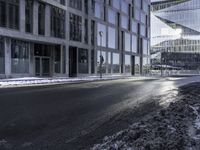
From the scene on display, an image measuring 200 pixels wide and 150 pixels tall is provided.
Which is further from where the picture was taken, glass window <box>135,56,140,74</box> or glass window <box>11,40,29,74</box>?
glass window <box>135,56,140,74</box>

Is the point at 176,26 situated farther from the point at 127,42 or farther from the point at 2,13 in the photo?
the point at 2,13

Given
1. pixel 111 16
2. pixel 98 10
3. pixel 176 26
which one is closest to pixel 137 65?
pixel 111 16

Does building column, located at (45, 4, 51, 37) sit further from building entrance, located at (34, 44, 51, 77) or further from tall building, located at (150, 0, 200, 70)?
tall building, located at (150, 0, 200, 70)

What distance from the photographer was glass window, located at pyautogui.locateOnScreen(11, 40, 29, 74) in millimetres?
37250

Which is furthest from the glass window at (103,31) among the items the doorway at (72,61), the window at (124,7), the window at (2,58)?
the window at (2,58)

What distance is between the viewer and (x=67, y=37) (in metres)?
46.6

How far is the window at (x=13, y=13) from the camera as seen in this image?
Answer: 3603 cm

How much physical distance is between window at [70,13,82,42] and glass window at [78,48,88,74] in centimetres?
196

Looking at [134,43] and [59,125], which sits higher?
[134,43]

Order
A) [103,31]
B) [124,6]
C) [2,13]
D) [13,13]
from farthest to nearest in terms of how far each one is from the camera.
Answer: [124,6] → [103,31] → [13,13] → [2,13]

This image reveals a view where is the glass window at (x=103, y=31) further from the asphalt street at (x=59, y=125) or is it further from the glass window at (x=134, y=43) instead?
the asphalt street at (x=59, y=125)

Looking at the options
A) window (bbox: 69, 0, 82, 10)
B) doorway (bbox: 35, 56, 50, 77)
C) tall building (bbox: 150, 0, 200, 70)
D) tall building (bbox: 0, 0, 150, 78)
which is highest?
tall building (bbox: 150, 0, 200, 70)

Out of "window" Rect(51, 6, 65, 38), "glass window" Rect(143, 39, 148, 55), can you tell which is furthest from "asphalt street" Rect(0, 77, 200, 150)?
"glass window" Rect(143, 39, 148, 55)

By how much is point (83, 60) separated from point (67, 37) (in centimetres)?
632
